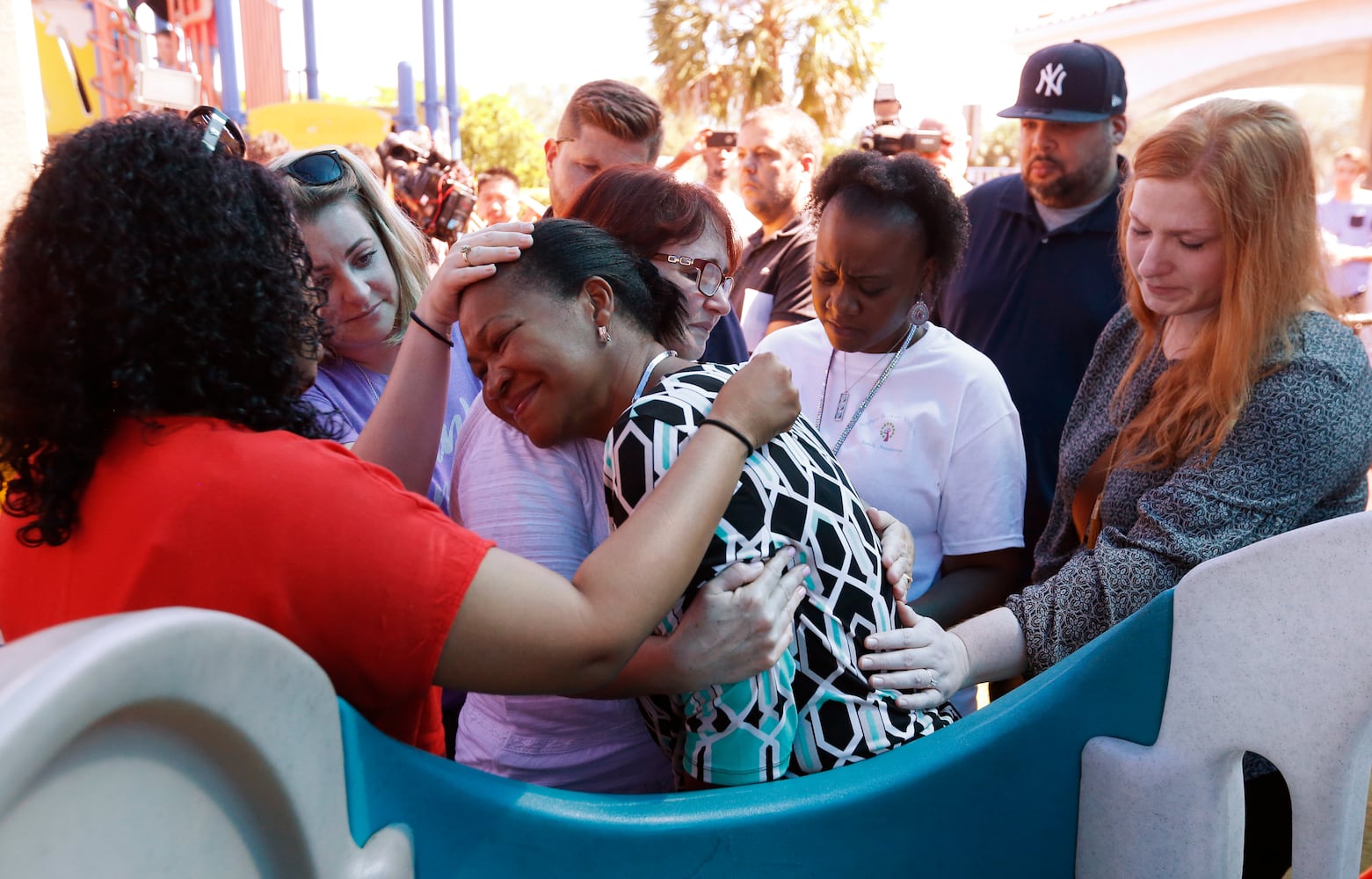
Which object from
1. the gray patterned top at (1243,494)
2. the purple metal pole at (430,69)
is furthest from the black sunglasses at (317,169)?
the purple metal pole at (430,69)

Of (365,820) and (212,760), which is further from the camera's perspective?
(365,820)

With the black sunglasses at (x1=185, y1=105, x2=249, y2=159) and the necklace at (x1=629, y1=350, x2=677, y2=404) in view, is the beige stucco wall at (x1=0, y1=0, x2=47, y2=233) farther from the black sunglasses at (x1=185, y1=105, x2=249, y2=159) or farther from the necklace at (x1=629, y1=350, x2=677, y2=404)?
the necklace at (x1=629, y1=350, x2=677, y2=404)

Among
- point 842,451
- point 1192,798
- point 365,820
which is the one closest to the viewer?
point 365,820

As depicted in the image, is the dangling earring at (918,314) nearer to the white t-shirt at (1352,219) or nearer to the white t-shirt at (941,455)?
the white t-shirt at (941,455)

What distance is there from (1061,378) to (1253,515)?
4.55 ft

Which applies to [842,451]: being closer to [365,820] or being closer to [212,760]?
[365,820]

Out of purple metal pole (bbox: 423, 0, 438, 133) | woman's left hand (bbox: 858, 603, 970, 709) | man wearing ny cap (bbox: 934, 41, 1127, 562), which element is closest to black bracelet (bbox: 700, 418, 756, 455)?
woman's left hand (bbox: 858, 603, 970, 709)

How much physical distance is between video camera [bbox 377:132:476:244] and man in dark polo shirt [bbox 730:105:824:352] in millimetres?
1120

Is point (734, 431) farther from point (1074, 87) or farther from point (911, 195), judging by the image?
point (1074, 87)

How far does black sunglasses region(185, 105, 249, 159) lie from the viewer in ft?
3.53

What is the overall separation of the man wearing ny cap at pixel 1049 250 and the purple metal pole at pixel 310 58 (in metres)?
10.1

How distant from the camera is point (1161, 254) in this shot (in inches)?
67.9

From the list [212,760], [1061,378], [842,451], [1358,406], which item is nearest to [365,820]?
[212,760]

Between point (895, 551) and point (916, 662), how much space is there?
0.19m
